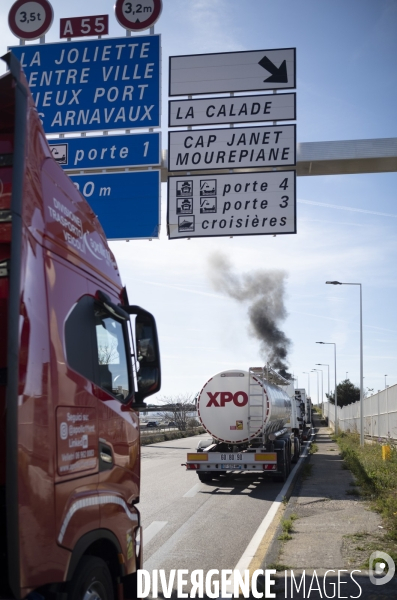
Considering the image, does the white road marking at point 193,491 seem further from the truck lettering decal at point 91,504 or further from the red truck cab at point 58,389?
the truck lettering decal at point 91,504

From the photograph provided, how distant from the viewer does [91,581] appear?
384 centimetres

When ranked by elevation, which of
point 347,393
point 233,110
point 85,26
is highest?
point 85,26

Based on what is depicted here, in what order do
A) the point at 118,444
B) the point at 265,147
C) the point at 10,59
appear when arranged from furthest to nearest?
the point at 265,147, the point at 118,444, the point at 10,59

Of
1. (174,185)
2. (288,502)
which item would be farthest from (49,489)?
(288,502)

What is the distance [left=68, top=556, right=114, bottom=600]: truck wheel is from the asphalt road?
3659 millimetres

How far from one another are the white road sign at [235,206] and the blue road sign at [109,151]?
683 mm

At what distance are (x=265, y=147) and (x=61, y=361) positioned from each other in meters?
5.97

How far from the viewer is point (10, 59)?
3518 mm

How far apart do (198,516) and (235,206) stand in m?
5.75

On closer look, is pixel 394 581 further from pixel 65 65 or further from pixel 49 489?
pixel 65 65

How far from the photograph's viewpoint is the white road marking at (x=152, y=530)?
30.8 ft

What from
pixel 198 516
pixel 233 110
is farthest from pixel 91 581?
pixel 198 516

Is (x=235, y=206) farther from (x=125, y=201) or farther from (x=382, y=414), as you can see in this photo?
(x=382, y=414)

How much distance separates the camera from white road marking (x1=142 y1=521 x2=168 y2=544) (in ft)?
30.8
